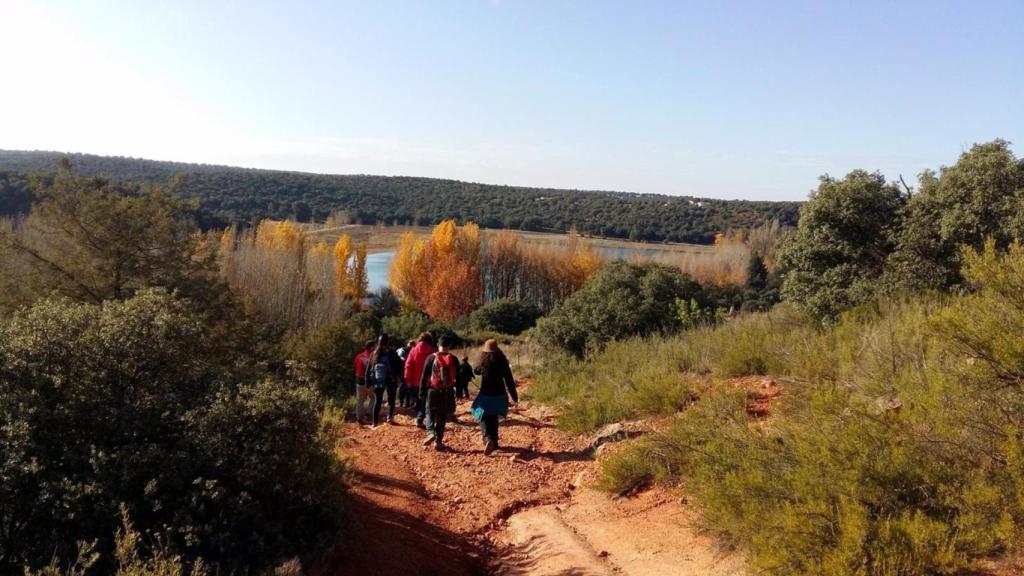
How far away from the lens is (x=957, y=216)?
991 centimetres

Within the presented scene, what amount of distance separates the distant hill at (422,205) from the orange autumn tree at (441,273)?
24819mm

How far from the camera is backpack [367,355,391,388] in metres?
10.4

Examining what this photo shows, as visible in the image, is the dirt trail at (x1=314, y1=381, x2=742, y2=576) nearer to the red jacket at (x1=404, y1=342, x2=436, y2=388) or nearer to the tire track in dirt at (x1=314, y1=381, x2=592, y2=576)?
the tire track in dirt at (x1=314, y1=381, x2=592, y2=576)

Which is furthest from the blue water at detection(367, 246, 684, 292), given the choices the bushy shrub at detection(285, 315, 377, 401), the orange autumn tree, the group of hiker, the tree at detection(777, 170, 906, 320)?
the group of hiker

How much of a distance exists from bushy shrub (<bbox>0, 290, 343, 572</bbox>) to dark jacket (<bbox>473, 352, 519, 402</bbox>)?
3396mm

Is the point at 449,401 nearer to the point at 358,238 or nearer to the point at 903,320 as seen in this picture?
the point at 903,320

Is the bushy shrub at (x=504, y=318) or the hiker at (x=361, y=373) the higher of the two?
the hiker at (x=361, y=373)

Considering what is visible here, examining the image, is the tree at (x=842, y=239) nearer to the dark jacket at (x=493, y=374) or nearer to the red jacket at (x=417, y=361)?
the dark jacket at (x=493, y=374)

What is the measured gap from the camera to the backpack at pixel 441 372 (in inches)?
342

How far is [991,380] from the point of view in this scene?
429 centimetres

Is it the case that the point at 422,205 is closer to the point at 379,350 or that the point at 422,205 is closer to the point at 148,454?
the point at 379,350

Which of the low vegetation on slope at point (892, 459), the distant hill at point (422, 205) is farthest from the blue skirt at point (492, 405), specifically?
the distant hill at point (422, 205)

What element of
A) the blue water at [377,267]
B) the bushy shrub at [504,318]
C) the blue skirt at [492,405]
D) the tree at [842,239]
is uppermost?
the tree at [842,239]

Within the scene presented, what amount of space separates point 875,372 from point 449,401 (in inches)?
201
